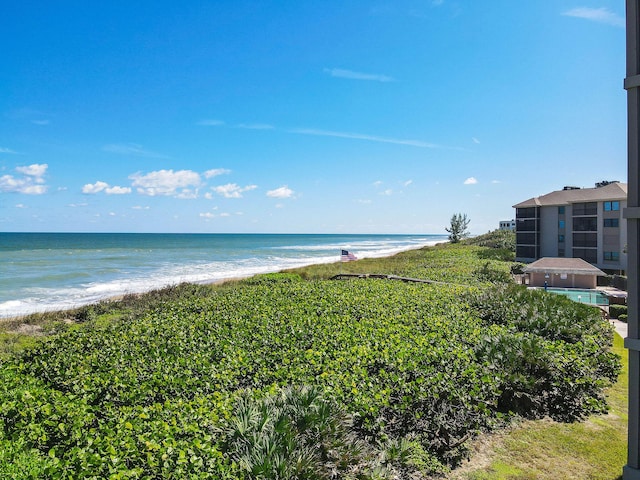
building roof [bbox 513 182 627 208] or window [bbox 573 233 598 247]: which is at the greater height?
building roof [bbox 513 182 627 208]

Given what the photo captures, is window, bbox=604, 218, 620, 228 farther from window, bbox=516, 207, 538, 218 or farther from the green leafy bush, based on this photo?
the green leafy bush

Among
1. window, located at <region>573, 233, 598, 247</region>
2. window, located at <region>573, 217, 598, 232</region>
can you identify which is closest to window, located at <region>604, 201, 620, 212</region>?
window, located at <region>573, 217, 598, 232</region>

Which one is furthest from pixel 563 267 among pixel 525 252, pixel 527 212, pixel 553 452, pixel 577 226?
pixel 553 452

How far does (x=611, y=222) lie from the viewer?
31.8 m

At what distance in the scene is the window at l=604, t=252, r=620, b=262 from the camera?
31.5m

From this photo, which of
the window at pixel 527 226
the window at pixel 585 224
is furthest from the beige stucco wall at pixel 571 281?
the window at pixel 527 226

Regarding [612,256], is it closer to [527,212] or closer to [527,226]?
[527,226]

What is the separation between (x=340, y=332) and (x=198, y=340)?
3.02m

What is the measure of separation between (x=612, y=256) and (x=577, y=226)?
3.87 m

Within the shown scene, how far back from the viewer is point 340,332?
336 inches

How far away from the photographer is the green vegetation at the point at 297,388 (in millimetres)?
4133

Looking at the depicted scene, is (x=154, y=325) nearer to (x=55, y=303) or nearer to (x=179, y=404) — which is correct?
(x=179, y=404)

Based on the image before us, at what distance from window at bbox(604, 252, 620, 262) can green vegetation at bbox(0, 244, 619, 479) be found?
87.1ft

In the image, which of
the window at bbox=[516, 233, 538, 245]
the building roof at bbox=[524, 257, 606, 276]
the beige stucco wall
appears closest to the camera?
the building roof at bbox=[524, 257, 606, 276]
